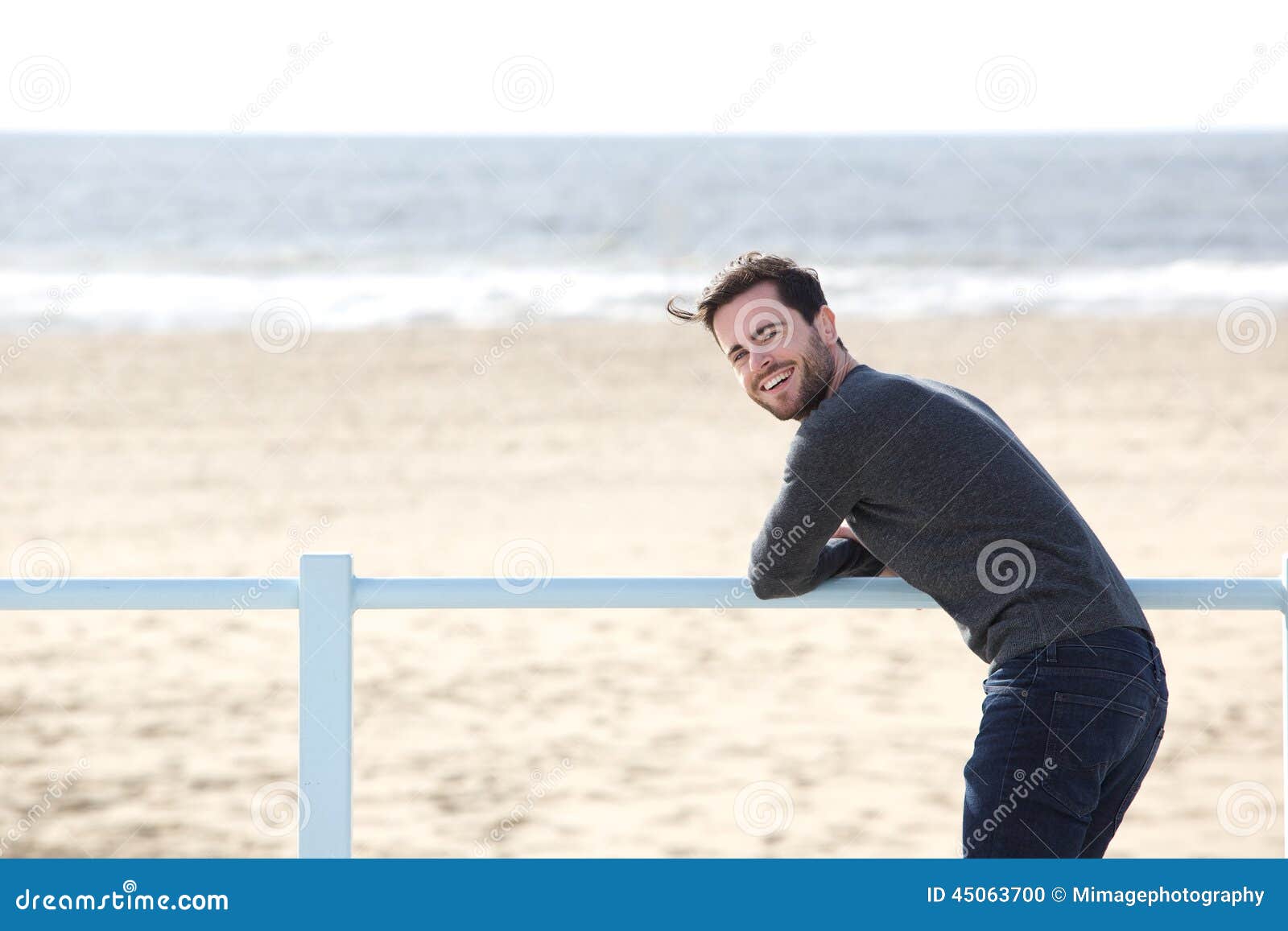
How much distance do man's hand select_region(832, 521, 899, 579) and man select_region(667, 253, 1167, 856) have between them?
0.08 meters

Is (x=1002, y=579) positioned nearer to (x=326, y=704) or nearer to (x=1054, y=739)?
(x=1054, y=739)

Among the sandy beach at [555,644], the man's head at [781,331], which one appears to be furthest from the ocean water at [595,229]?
the man's head at [781,331]

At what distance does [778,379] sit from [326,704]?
922 millimetres

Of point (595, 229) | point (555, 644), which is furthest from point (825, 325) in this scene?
point (595, 229)

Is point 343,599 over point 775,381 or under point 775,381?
under

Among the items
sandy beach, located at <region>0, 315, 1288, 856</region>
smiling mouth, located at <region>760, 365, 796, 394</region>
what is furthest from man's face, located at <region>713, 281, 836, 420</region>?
sandy beach, located at <region>0, 315, 1288, 856</region>

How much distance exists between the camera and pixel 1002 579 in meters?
2.00

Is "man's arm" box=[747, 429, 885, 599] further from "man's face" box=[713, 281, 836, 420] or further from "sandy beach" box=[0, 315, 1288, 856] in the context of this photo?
"sandy beach" box=[0, 315, 1288, 856]

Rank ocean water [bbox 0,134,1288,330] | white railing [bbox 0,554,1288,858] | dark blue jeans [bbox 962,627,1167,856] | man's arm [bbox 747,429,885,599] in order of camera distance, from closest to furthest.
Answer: dark blue jeans [bbox 962,627,1167,856]
man's arm [bbox 747,429,885,599]
white railing [bbox 0,554,1288,858]
ocean water [bbox 0,134,1288,330]

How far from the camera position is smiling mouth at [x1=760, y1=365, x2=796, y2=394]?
86.3 inches

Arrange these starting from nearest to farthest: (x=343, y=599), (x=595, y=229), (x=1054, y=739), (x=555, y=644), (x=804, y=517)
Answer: (x=1054, y=739), (x=804, y=517), (x=343, y=599), (x=555, y=644), (x=595, y=229)

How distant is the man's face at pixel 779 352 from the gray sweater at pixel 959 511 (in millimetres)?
156

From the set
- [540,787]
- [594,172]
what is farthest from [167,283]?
[594,172]
